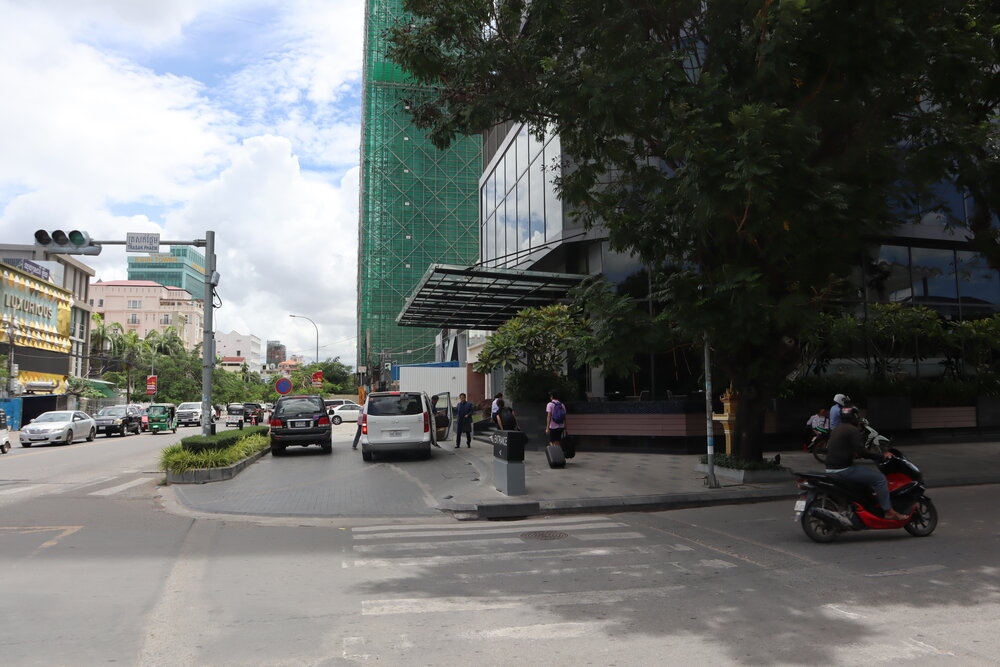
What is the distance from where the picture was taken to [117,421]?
3419 centimetres

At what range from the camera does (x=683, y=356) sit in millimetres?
19234

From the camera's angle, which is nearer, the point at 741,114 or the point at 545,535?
the point at 741,114

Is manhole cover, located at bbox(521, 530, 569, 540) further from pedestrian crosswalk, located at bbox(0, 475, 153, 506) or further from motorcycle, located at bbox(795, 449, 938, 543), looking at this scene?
pedestrian crosswalk, located at bbox(0, 475, 153, 506)

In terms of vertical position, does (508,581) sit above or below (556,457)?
below

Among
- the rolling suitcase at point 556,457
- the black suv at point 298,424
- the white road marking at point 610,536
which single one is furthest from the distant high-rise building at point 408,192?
the white road marking at point 610,536

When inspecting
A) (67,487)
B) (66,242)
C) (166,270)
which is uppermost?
(166,270)

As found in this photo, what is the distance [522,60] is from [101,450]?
21.3 metres

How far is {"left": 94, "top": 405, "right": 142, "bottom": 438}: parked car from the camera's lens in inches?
1334

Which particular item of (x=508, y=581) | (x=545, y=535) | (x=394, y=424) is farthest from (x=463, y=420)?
(x=508, y=581)

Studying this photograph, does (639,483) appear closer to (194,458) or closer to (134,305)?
(194,458)

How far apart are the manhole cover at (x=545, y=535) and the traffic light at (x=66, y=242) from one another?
11037 millimetres

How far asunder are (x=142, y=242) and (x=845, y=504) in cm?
1492

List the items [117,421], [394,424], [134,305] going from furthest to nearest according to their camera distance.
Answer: [134,305], [117,421], [394,424]

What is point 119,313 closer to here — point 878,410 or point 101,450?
point 101,450
